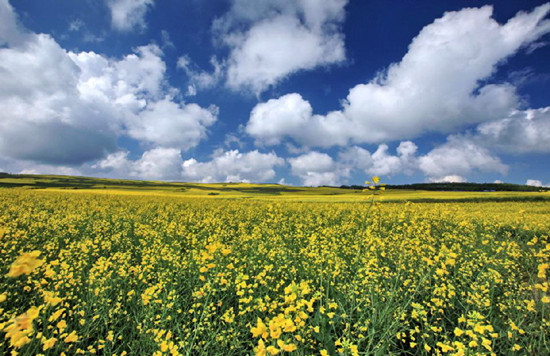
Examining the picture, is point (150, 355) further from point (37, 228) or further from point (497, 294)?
point (37, 228)

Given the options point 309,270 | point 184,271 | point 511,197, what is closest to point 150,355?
point 184,271

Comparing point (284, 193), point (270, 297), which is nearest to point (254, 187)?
point (284, 193)

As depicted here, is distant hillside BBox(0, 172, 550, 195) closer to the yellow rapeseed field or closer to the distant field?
the distant field

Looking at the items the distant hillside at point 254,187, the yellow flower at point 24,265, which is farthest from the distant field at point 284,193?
the yellow flower at point 24,265

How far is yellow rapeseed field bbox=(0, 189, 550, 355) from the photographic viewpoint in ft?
8.98

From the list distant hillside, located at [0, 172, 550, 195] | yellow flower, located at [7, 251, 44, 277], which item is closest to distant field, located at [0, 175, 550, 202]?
distant hillside, located at [0, 172, 550, 195]

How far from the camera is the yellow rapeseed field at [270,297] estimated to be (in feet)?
8.98

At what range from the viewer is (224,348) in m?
3.36

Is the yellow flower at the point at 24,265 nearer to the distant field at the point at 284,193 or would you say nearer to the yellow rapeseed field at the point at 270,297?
the yellow rapeseed field at the point at 270,297

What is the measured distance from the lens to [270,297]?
441 centimetres

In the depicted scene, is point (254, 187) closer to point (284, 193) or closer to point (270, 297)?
point (284, 193)

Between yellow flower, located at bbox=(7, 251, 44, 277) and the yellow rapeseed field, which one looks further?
the yellow rapeseed field

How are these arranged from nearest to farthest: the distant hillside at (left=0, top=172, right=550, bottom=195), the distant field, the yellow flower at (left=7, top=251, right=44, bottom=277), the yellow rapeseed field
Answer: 1. the yellow flower at (left=7, top=251, right=44, bottom=277)
2. the yellow rapeseed field
3. the distant field
4. the distant hillside at (left=0, top=172, right=550, bottom=195)

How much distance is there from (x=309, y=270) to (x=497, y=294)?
364 centimetres
